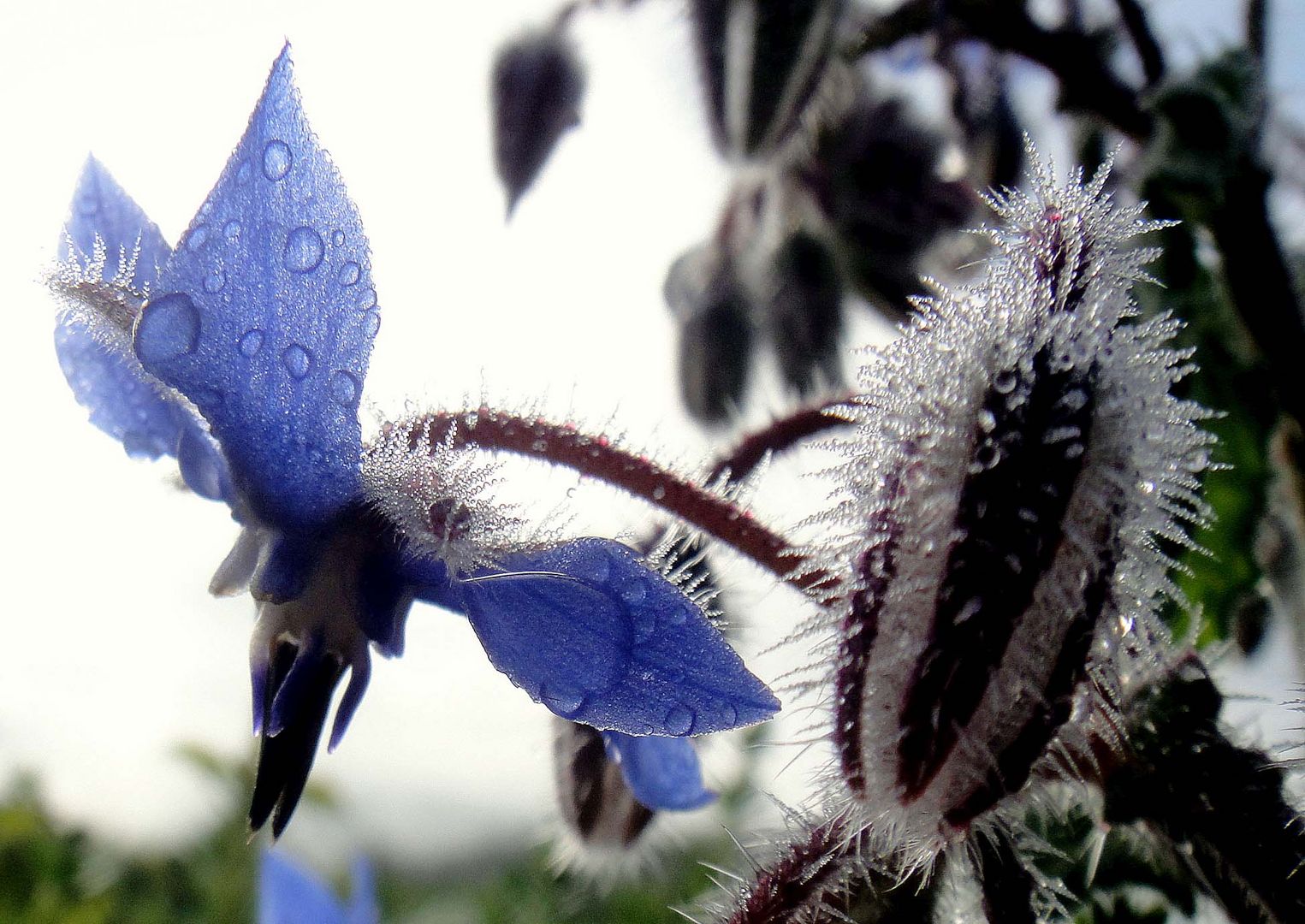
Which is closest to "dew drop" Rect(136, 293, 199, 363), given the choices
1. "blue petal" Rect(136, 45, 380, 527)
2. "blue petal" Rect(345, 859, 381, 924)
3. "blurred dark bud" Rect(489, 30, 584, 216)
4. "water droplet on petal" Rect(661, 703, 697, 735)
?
"blue petal" Rect(136, 45, 380, 527)

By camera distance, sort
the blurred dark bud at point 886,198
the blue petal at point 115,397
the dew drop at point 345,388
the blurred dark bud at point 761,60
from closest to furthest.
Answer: the dew drop at point 345,388, the blue petal at point 115,397, the blurred dark bud at point 761,60, the blurred dark bud at point 886,198

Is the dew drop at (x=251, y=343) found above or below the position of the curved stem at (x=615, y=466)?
below

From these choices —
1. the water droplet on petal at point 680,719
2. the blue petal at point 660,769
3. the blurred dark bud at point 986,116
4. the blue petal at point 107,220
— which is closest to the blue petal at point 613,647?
the water droplet on petal at point 680,719

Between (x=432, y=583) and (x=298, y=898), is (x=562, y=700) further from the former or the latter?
(x=298, y=898)

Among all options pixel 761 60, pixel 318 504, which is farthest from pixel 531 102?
pixel 318 504

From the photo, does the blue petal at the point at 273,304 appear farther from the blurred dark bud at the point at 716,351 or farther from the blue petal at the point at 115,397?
the blurred dark bud at the point at 716,351

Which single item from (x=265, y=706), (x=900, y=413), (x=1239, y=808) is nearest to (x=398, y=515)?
(x=265, y=706)
